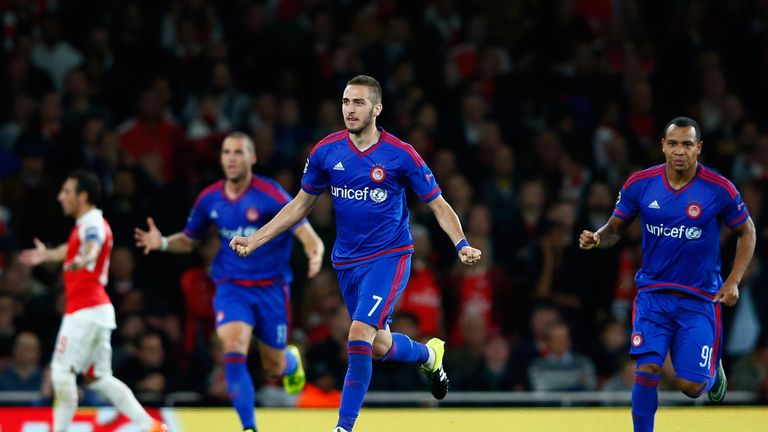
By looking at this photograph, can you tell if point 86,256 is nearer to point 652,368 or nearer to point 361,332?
point 361,332

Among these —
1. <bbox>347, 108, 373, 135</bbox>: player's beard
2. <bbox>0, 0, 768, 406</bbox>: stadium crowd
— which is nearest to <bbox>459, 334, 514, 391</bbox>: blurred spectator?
<bbox>0, 0, 768, 406</bbox>: stadium crowd

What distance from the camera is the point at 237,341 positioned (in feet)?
32.5

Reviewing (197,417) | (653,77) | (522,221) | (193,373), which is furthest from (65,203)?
(653,77)

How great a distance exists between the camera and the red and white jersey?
980cm

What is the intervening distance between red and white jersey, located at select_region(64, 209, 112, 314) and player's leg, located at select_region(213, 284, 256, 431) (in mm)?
900

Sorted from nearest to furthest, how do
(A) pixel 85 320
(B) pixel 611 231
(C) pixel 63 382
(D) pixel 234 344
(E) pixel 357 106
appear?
(E) pixel 357 106
(B) pixel 611 231
(C) pixel 63 382
(A) pixel 85 320
(D) pixel 234 344

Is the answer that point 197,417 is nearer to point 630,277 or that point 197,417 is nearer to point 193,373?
point 193,373

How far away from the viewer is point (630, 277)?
12.9 metres

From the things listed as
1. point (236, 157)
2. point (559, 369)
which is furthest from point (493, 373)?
point (236, 157)

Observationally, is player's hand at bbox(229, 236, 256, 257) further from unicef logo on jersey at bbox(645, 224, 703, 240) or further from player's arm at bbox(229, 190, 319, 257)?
unicef logo on jersey at bbox(645, 224, 703, 240)

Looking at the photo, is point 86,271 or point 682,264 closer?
point 682,264

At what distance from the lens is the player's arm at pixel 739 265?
838cm

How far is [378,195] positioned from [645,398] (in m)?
2.13

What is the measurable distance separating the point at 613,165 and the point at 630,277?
5.24ft
